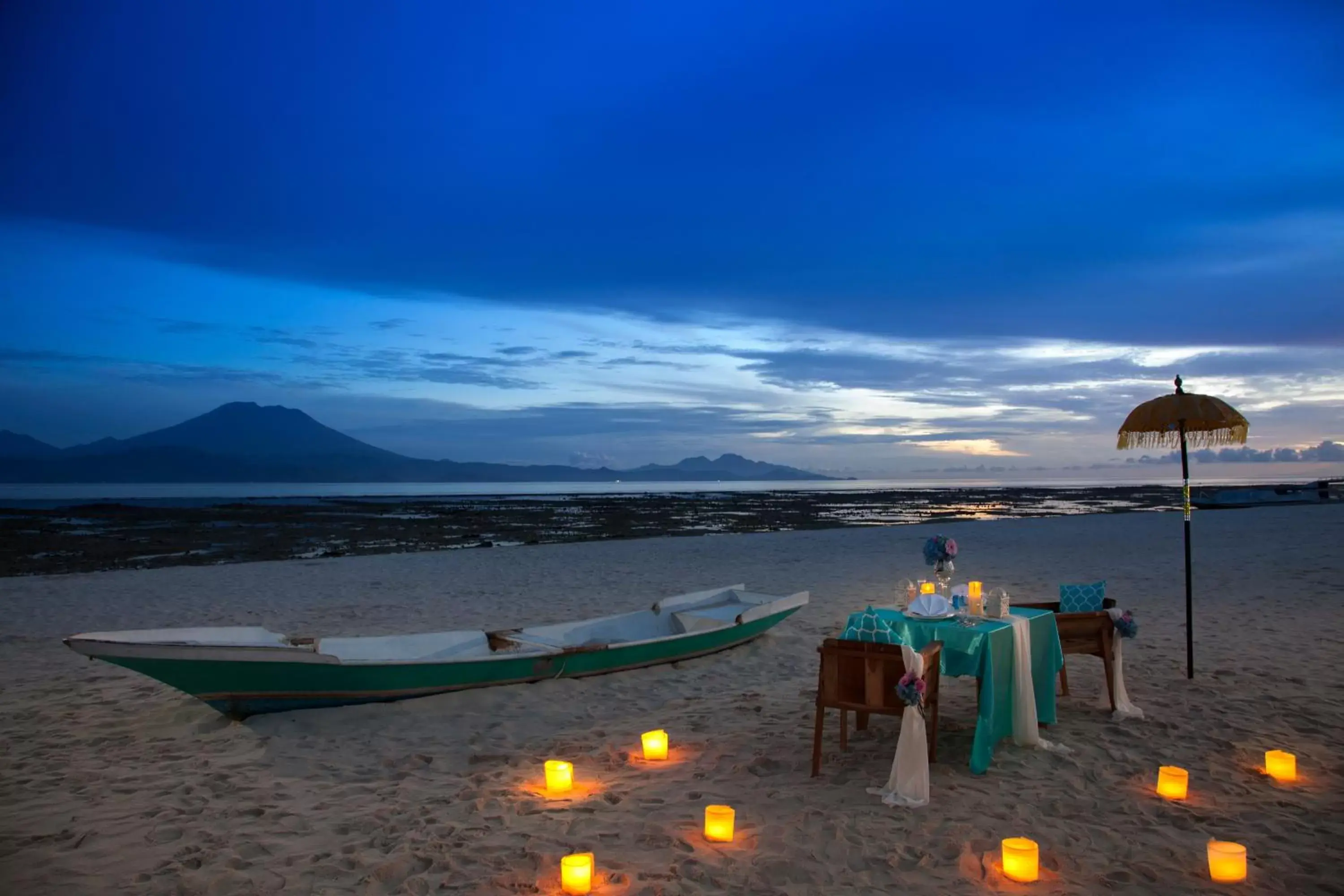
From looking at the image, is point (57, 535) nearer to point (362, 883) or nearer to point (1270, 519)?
point (362, 883)

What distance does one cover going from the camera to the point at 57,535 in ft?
78.7

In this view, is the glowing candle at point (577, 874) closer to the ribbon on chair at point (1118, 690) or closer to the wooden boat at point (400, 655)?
the wooden boat at point (400, 655)

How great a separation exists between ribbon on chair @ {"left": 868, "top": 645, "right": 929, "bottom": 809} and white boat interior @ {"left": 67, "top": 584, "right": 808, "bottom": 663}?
3157mm

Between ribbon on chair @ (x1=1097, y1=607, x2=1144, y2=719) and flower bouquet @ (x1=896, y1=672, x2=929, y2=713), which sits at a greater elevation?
flower bouquet @ (x1=896, y1=672, x2=929, y2=713)

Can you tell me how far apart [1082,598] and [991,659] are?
195 centimetres

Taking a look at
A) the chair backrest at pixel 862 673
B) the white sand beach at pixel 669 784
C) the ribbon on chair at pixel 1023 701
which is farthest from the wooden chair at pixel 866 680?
the ribbon on chair at pixel 1023 701

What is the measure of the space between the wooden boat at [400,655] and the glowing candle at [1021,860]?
4.06m

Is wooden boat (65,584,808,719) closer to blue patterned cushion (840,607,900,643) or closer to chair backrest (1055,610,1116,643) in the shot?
blue patterned cushion (840,607,900,643)

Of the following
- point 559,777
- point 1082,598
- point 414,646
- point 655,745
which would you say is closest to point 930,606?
point 1082,598

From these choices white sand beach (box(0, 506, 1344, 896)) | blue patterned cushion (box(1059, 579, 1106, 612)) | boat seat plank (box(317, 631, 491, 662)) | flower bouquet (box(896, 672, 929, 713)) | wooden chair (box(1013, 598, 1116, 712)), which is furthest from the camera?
boat seat plank (box(317, 631, 491, 662))

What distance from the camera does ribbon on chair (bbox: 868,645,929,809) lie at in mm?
4332

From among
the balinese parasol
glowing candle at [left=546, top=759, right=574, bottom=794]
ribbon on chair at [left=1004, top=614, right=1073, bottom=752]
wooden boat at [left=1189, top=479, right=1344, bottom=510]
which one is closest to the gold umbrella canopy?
the balinese parasol

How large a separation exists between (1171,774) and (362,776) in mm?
4688

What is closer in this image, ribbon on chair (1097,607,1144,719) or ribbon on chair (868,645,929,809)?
ribbon on chair (868,645,929,809)
